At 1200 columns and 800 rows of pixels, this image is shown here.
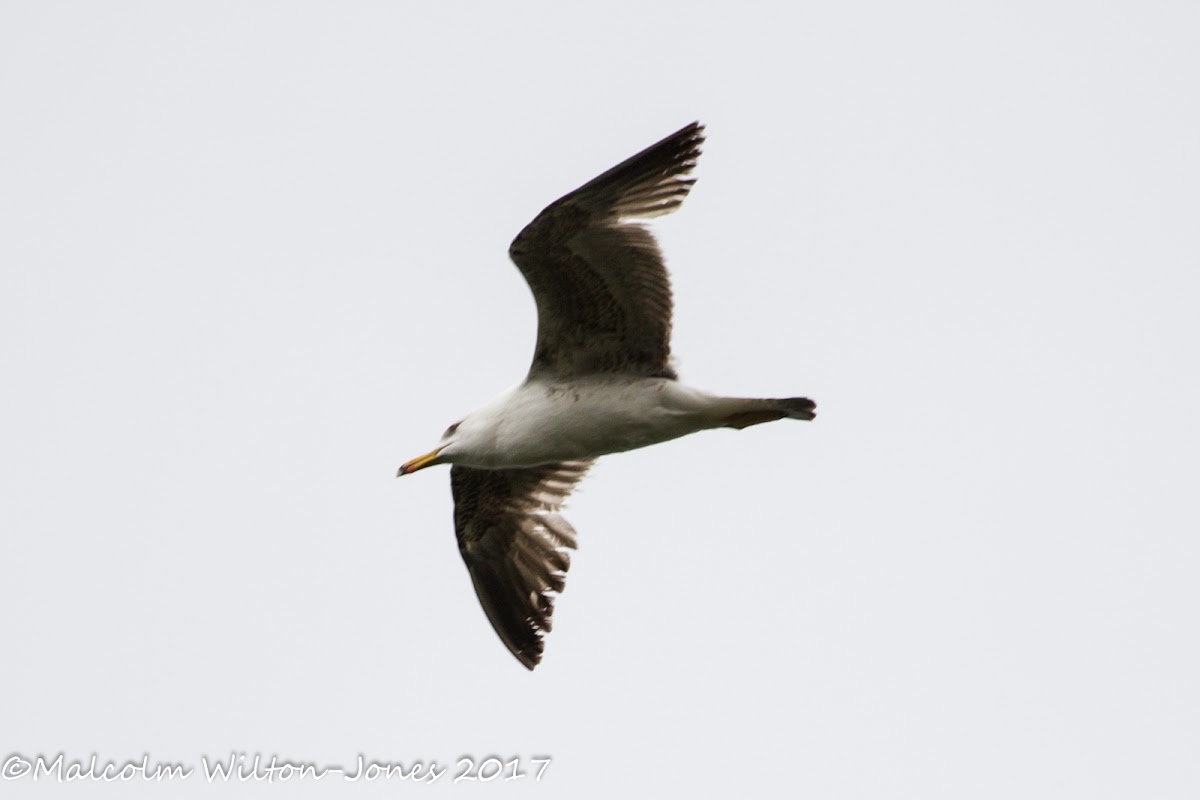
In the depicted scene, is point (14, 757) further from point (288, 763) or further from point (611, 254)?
point (611, 254)

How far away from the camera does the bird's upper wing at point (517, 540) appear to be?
41.8 ft

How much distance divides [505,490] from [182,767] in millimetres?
2846

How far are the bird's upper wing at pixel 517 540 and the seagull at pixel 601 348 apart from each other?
25.1 inches

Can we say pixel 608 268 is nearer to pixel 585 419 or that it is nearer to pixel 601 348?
pixel 601 348

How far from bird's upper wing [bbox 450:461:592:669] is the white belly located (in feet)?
3.98

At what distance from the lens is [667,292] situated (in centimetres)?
1095

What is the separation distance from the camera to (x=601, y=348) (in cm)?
1123

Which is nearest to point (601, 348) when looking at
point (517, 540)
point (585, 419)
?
point (585, 419)

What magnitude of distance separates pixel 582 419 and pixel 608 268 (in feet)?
3.27

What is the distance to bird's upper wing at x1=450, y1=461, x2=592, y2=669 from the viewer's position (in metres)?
12.7

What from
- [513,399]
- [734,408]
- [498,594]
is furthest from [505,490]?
[734,408]

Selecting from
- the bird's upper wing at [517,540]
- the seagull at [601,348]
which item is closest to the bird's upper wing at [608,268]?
the seagull at [601,348]

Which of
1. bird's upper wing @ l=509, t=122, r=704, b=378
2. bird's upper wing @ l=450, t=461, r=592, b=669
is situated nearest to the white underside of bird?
bird's upper wing @ l=509, t=122, r=704, b=378

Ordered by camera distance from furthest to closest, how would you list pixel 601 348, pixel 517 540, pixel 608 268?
1. pixel 517 540
2. pixel 601 348
3. pixel 608 268
